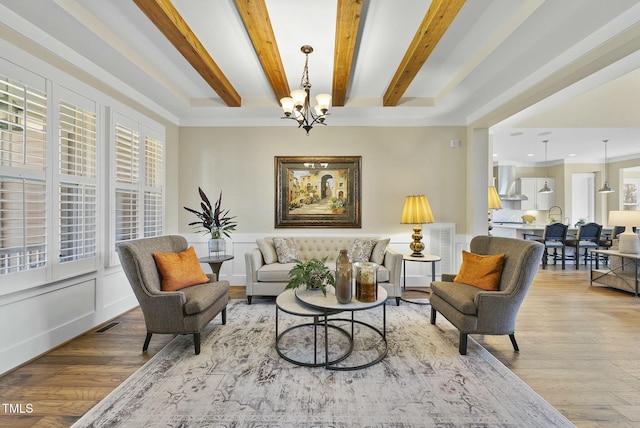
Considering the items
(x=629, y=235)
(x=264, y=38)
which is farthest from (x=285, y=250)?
(x=629, y=235)

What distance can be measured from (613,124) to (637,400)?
5197 mm

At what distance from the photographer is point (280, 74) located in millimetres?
3119

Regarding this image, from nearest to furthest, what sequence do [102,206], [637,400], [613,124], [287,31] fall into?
[637,400] → [287,31] → [102,206] → [613,124]

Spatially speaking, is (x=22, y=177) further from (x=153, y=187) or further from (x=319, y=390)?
(x=319, y=390)

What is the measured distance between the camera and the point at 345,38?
2.41m

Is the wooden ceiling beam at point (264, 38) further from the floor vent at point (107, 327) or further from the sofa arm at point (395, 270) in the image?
the floor vent at point (107, 327)

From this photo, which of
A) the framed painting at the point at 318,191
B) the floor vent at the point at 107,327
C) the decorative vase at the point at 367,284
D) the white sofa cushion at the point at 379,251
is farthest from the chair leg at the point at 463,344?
the floor vent at the point at 107,327

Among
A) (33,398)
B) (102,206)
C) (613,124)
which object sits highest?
(613,124)

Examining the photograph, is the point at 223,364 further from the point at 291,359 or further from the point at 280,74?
the point at 280,74

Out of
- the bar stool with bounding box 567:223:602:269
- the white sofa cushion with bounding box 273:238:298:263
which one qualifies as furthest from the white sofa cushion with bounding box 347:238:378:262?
the bar stool with bounding box 567:223:602:269

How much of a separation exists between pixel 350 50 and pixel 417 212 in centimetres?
232

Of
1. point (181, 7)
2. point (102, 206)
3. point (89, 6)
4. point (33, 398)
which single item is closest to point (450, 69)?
point (181, 7)

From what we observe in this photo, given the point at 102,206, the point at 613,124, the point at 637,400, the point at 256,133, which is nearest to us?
the point at 637,400

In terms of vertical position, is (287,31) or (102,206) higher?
(287,31)
